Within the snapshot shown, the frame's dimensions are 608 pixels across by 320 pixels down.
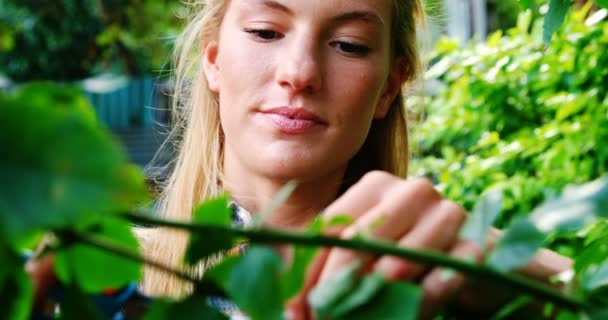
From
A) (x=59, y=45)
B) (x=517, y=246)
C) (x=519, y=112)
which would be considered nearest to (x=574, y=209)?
(x=517, y=246)

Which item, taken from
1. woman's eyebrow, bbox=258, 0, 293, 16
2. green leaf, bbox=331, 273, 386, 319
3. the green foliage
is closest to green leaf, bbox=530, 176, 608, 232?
green leaf, bbox=331, 273, 386, 319

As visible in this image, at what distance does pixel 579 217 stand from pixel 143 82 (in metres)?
15.8

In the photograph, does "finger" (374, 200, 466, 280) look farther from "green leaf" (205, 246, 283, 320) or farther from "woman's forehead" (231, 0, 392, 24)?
"woman's forehead" (231, 0, 392, 24)

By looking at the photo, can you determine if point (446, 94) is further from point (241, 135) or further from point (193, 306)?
point (193, 306)

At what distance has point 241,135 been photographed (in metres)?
1.65

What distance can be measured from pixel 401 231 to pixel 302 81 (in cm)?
85

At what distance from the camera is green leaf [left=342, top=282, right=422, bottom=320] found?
48 cm

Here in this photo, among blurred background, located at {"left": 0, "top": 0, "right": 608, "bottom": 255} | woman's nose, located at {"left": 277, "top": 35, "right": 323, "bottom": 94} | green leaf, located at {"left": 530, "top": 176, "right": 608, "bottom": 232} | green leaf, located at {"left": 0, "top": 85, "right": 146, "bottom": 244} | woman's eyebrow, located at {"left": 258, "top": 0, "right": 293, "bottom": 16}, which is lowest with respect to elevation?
blurred background, located at {"left": 0, "top": 0, "right": 608, "bottom": 255}

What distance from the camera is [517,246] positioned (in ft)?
1.65

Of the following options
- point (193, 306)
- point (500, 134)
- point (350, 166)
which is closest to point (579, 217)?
point (193, 306)

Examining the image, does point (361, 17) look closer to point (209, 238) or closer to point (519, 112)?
point (209, 238)

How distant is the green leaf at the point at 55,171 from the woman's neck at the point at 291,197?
1318 millimetres

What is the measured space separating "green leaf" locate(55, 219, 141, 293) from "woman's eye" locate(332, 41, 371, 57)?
1.08 meters

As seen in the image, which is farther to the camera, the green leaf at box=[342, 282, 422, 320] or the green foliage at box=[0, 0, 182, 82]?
the green foliage at box=[0, 0, 182, 82]
